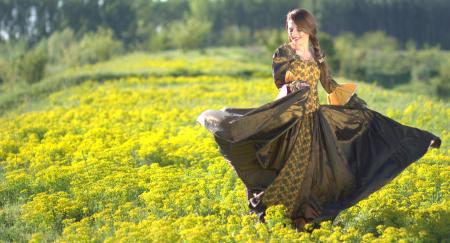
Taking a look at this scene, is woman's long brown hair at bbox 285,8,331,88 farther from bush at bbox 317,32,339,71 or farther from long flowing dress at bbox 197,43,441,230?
bush at bbox 317,32,339,71

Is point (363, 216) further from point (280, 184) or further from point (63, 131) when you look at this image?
point (63, 131)

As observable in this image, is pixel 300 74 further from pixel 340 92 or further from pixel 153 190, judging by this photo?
pixel 153 190

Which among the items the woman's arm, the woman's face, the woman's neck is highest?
the woman's face

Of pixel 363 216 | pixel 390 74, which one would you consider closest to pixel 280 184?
pixel 363 216

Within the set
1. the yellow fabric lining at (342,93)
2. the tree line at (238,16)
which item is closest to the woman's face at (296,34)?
the yellow fabric lining at (342,93)

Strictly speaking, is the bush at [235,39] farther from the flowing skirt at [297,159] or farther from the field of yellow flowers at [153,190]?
the flowing skirt at [297,159]

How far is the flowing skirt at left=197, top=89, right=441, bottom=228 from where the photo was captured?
21.2ft

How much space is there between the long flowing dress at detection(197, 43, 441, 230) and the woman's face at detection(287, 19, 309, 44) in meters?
0.10

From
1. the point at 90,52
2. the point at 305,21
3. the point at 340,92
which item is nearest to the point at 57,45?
the point at 90,52

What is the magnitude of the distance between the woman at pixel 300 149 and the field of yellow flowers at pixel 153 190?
0.93 ft

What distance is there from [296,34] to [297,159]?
114 cm

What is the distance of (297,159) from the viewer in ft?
21.7

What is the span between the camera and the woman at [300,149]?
21.3ft

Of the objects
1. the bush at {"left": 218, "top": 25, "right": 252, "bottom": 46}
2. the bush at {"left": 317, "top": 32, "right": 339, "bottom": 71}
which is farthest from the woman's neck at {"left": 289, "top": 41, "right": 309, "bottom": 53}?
the bush at {"left": 218, "top": 25, "right": 252, "bottom": 46}
